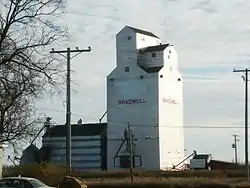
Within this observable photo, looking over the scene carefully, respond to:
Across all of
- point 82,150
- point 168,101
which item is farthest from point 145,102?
point 82,150

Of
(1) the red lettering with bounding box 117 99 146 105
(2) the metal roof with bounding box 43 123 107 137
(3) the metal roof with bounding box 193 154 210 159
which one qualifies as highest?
(1) the red lettering with bounding box 117 99 146 105

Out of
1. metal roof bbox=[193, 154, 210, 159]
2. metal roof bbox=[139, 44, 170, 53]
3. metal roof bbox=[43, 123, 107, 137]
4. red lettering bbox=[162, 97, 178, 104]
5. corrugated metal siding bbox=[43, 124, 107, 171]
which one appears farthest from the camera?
metal roof bbox=[193, 154, 210, 159]

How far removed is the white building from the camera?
11677 centimetres

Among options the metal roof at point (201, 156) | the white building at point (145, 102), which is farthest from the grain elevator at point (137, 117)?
the metal roof at point (201, 156)

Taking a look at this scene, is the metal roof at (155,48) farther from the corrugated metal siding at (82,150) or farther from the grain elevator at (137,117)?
the corrugated metal siding at (82,150)

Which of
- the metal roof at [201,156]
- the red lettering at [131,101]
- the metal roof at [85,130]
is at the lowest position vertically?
the metal roof at [201,156]

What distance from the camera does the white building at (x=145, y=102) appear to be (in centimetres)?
11677

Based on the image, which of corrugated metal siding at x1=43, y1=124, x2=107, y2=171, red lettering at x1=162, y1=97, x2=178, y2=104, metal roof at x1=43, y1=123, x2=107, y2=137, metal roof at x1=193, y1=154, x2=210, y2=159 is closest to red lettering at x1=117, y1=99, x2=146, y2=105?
red lettering at x1=162, y1=97, x2=178, y2=104

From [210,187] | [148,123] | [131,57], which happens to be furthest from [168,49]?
[210,187]

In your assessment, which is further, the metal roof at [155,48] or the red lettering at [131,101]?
the metal roof at [155,48]

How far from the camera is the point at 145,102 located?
387 ft

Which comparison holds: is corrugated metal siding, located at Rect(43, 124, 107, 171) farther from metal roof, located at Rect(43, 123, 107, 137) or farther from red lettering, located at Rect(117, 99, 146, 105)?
red lettering, located at Rect(117, 99, 146, 105)

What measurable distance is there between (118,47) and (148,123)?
49.7ft

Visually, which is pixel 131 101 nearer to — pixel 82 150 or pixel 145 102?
pixel 145 102
